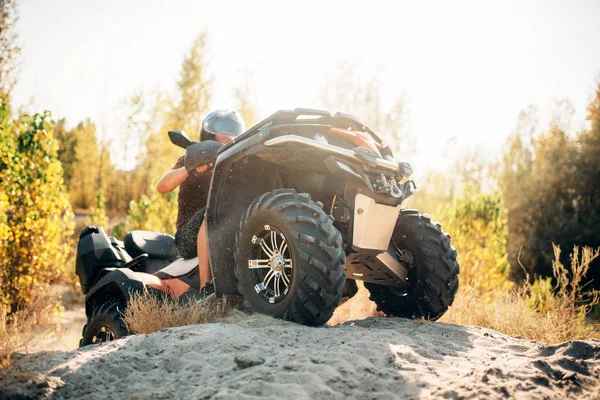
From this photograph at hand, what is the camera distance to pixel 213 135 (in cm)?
539

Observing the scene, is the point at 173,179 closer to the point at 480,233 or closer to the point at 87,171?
the point at 480,233

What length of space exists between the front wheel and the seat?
5.55 ft

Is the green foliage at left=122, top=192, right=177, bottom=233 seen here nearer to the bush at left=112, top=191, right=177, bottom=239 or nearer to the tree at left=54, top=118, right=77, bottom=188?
the bush at left=112, top=191, right=177, bottom=239

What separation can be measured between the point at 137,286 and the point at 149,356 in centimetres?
136

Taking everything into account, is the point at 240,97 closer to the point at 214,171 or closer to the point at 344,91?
the point at 344,91

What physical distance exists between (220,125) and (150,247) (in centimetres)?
137

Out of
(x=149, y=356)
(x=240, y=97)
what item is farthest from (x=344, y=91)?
(x=149, y=356)

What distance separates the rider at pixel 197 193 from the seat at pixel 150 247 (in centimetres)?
→ 48

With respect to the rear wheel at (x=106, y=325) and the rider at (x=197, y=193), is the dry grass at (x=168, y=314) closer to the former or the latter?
the rear wheel at (x=106, y=325)

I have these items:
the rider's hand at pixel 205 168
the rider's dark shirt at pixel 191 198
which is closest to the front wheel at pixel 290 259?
the rider's hand at pixel 205 168

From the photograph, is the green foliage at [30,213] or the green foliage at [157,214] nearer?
the green foliage at [30,213]

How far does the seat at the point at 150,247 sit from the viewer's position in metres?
5.46

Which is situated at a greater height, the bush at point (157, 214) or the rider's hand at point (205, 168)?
the rider's hand at point (205, 168)

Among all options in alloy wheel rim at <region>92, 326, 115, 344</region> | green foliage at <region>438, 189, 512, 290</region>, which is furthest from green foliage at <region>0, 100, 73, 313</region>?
green foliage at <region>438, 189, 512, 290</region>
